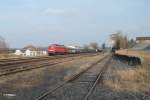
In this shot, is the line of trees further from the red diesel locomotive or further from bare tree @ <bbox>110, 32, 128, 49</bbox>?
the red diesel locomotive

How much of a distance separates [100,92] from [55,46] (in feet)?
170

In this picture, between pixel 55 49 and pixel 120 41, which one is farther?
pixel 120 41

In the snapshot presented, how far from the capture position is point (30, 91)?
43.5ft

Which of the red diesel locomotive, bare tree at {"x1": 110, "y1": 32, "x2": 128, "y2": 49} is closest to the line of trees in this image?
bare tree at {"x1": 110, "y1": 32, "x2": 128, "y2": 49}

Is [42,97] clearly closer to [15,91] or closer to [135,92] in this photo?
[15,91]

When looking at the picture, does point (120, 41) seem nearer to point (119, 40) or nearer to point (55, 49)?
point (119, 40)

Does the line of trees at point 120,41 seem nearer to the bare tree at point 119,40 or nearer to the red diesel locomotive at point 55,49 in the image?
the bare tree at point 119,40

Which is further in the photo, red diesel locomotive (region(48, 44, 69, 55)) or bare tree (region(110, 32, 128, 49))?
bare tree (region(110, 32, 128, 49))

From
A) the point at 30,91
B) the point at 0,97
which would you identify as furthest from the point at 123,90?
the point at 0,97

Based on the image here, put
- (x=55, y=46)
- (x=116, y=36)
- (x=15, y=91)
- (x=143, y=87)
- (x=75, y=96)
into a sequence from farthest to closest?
1. (x=116, y=36)
2. (x=55, y=46)
3. (x=143, y=87)
4. (x=15, y=91)
5. (x=75, y=96)

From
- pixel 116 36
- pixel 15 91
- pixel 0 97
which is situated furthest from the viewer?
pixel 116 36

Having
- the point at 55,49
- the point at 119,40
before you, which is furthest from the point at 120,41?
the point at 55,49

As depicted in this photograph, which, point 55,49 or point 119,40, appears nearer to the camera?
point 55,49

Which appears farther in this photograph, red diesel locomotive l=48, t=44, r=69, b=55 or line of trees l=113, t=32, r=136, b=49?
line of trees l=113, t=32, r=136, b=49
